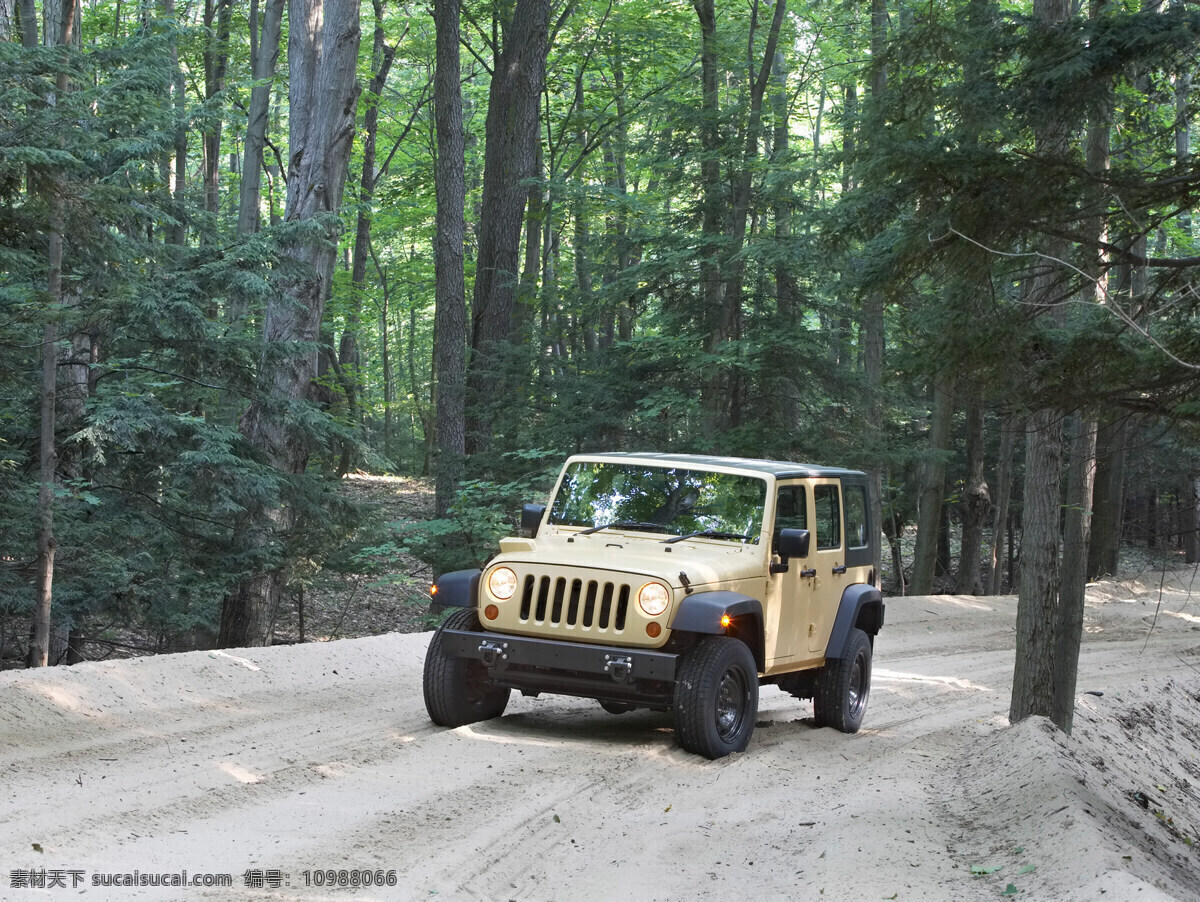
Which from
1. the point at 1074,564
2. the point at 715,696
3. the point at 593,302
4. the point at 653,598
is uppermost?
the point at 593,302

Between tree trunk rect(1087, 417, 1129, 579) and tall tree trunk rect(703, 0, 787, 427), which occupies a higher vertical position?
tall tree trunk rect(703, 0, 787, 427)

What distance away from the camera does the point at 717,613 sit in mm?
7156

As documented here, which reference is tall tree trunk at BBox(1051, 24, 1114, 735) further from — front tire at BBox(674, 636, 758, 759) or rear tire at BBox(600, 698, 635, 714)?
rear tire at BBox(600, 698, 635, 714)

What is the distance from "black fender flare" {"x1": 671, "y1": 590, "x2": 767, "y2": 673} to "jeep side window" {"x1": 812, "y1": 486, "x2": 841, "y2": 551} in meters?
1.40

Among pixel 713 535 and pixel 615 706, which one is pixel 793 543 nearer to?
pixel 713 535

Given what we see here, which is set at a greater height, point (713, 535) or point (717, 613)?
point (713, 535)

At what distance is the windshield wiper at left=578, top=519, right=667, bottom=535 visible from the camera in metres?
8.44

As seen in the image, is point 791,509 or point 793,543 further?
point 791,509

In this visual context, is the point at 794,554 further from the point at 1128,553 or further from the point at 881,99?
the point at 1128,553

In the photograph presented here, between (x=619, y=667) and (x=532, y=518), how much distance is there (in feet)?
6.09

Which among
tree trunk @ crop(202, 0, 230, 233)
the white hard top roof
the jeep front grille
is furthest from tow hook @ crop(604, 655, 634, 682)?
tree trunk @ crop(202, 0, 230, 233)

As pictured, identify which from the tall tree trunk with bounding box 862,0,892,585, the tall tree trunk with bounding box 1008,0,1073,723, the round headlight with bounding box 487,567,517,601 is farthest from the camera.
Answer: the tall tree trunk with bounding box 862,0,892,585

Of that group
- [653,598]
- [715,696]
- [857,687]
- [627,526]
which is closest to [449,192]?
[627,526]

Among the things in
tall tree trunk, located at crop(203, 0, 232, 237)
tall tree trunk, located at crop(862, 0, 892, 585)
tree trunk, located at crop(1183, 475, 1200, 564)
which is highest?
tall tree trunk, located at crop(203, 0, 232, 237)
